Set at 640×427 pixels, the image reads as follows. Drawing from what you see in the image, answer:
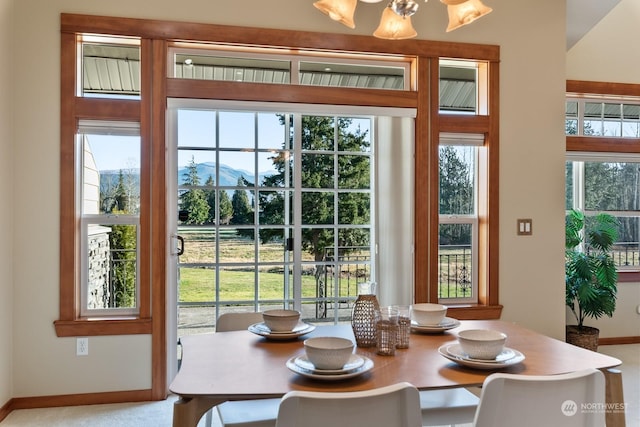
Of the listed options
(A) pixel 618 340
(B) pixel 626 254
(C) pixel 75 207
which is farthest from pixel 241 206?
(B) pixel 626 254

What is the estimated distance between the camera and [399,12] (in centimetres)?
192

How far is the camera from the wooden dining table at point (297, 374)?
1.38 metres

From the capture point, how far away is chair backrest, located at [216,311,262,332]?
230 cm

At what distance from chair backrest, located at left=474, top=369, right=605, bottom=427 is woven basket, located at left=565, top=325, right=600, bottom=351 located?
9.92ft

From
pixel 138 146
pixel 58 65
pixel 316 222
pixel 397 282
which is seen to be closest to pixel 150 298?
pixel 138 146

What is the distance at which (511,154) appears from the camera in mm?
3670

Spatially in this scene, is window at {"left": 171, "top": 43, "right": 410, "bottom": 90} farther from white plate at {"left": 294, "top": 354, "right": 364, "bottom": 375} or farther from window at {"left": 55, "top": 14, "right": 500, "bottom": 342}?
white plate at {"left": 294, "top": 354, "right": 364, "bottom": 375}

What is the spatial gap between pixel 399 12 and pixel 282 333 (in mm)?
1405

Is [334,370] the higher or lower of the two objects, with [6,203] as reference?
lower

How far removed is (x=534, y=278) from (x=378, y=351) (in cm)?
246

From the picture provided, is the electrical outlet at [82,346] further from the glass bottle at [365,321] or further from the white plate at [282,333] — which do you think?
the glass bottle at [365,321]

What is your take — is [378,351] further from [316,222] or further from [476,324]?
[316,222]

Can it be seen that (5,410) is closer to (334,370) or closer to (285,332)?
(285,332)

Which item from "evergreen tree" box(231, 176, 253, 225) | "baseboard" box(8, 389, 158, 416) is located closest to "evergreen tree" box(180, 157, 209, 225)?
"evergreen tree" box(231, 176, 253, 225)
